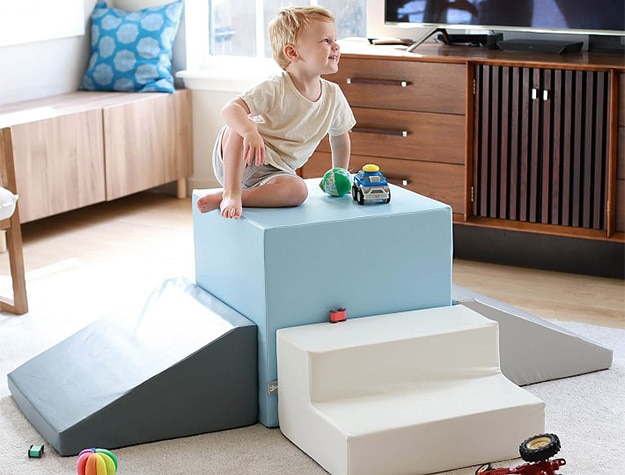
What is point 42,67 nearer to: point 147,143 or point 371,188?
point 147,143

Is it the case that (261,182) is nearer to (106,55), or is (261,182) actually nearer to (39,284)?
(39,284)

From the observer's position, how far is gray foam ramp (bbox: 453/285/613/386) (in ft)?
8.79

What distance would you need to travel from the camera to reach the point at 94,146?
4195 mm

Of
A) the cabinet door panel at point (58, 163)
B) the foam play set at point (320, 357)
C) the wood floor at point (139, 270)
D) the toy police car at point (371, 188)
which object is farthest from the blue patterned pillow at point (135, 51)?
the toy police car at point (371, 188)

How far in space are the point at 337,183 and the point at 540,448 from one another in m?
0.90

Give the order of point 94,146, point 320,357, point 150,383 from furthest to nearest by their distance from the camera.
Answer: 1. point 94,146
2. point 150,383
3. point 320,357

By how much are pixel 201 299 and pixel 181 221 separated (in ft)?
5.61

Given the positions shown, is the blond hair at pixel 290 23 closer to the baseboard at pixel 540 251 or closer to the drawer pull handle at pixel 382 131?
the drawer pull handle at pixel 382 131

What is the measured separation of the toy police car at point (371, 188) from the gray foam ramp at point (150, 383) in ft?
1.32

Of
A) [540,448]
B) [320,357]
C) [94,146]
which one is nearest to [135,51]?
[94,146]

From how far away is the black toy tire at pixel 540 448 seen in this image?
6.67 feet

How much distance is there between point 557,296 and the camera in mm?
3445

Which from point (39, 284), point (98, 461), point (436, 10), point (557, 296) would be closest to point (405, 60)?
point (436, 10)

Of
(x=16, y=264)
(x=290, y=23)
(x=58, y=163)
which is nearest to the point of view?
(x=290, y=23)
